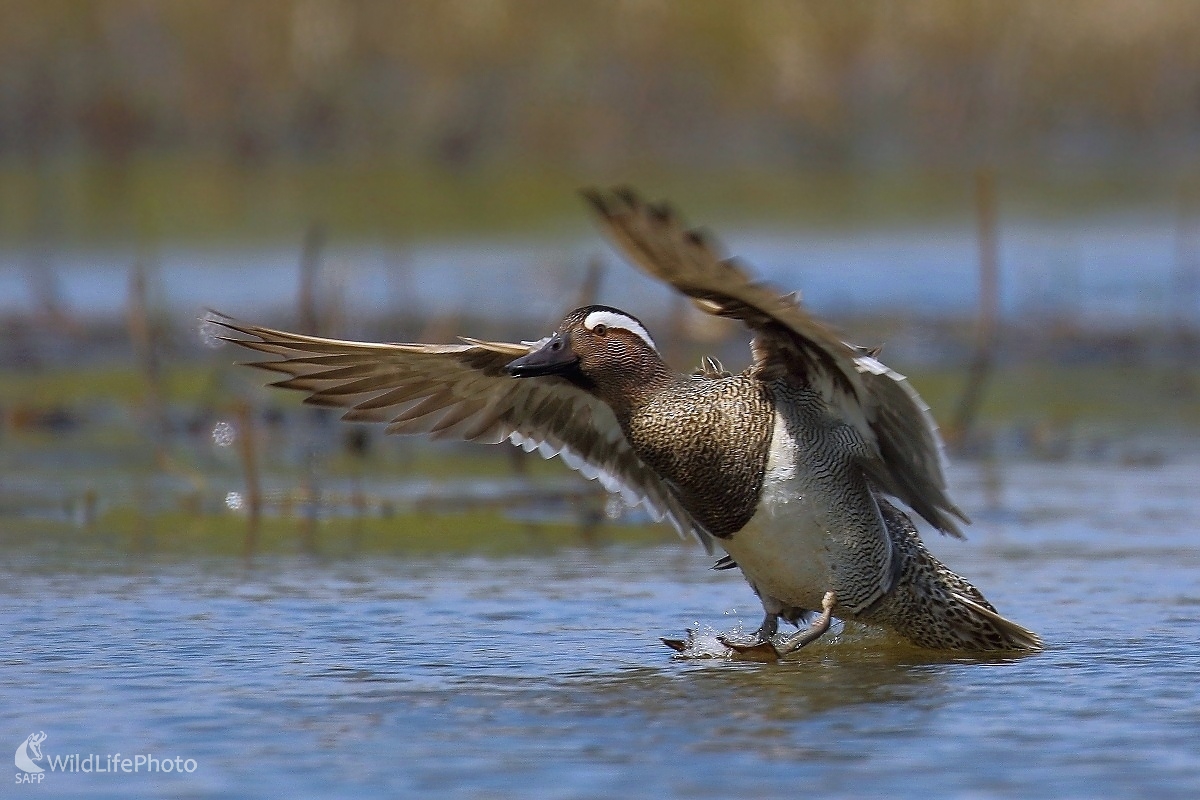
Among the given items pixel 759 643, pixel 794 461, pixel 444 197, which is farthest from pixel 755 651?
pixel 444 197

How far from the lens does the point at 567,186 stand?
24.8 m

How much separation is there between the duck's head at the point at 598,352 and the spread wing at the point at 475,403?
1.47 feet

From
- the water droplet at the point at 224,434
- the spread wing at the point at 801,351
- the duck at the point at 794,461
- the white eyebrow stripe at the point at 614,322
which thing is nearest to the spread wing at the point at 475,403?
the duck at the point at 794,461

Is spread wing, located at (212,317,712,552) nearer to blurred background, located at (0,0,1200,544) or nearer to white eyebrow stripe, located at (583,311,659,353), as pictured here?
white eyebrow stripe, located at (583,311,659,353)

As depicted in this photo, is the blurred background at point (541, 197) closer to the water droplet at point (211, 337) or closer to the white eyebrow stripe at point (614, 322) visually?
the water droplet at point (211, 337)

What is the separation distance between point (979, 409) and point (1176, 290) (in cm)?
455

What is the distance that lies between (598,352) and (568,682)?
1.02m

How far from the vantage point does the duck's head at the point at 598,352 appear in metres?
6.27

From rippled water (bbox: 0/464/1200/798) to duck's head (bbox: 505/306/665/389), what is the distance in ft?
2.91

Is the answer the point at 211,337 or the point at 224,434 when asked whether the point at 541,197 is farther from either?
the point at 211,337

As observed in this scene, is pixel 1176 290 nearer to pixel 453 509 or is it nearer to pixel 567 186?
pixel 453 509

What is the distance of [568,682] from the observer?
19.7 ft

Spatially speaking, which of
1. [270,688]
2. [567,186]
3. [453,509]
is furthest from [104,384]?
[567,186]

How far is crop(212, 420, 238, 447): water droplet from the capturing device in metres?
11.0
